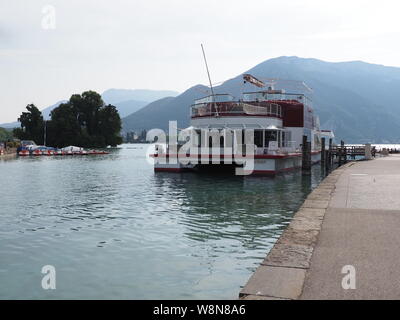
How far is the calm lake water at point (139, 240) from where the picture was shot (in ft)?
28.0

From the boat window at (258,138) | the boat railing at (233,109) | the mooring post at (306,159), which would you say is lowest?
the mooring post at (306,159)

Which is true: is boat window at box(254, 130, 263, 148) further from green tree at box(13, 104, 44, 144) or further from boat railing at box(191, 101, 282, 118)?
green tree at box(13, 104, 44, 144)

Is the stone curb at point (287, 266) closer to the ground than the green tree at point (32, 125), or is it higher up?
closer to the ground

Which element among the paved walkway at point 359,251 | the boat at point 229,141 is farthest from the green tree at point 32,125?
the paved walkway at point 359,251

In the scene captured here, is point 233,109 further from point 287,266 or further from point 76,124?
point 76,124

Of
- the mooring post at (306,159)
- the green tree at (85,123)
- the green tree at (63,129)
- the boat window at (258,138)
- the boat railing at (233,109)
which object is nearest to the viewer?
the boat railing at (233,109)

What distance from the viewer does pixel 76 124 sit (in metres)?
134

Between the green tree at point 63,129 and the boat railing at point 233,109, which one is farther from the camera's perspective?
the green tree at point 63,129

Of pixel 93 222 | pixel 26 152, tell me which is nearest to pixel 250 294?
pixel 93 222

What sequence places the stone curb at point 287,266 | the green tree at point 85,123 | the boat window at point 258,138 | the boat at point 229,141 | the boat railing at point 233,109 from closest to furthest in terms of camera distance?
the stone curb at point 287,266, the boat at point 229,141, the boat railing at point 233,109, the boat window at point 258,138, the green tree at point 85,123

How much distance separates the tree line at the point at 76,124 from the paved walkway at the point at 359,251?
12351 centimetres

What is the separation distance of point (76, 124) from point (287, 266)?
134m

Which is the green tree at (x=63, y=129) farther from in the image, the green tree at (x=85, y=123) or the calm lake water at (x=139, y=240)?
the calm lake water at (x=139, y=240)
